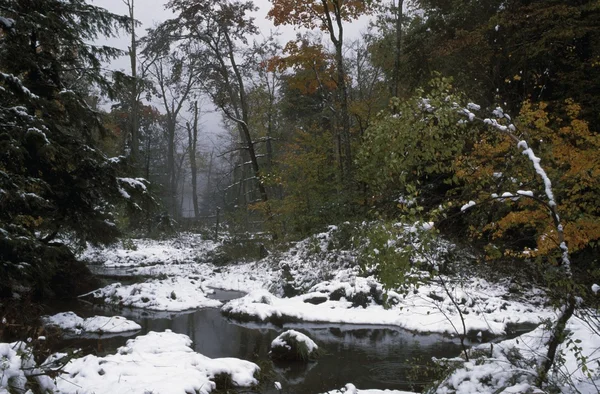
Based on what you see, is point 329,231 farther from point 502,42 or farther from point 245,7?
point 245,7

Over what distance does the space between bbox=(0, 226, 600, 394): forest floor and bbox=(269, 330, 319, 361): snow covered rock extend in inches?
51.0

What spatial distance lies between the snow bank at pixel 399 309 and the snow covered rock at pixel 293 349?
99.0 inches

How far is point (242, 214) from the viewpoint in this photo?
69.7ft

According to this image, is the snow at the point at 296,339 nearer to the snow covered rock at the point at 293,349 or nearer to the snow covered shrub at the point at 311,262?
the snow covered rock at the point at 293,349

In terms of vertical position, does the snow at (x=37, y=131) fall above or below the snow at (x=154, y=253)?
above

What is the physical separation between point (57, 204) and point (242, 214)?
11069mm

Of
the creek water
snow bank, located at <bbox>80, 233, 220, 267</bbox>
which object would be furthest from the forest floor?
the creek water

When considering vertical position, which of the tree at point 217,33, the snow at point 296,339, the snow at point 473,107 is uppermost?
the tree at point 217,33

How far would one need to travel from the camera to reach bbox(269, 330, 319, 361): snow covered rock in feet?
27.6

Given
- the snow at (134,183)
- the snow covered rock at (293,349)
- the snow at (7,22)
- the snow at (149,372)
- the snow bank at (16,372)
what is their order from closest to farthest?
the snow bank at (16,372) < the snow at (149,372) < the snow covered rock at (293,349) < the snow at (7,22) < the snow at (134,183)

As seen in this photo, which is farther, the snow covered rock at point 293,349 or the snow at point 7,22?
the snow at point 7,22

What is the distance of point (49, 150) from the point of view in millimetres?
8711

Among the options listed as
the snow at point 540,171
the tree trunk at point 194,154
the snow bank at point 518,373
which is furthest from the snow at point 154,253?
the snow at point 540,171

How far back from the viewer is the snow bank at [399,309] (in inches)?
422
